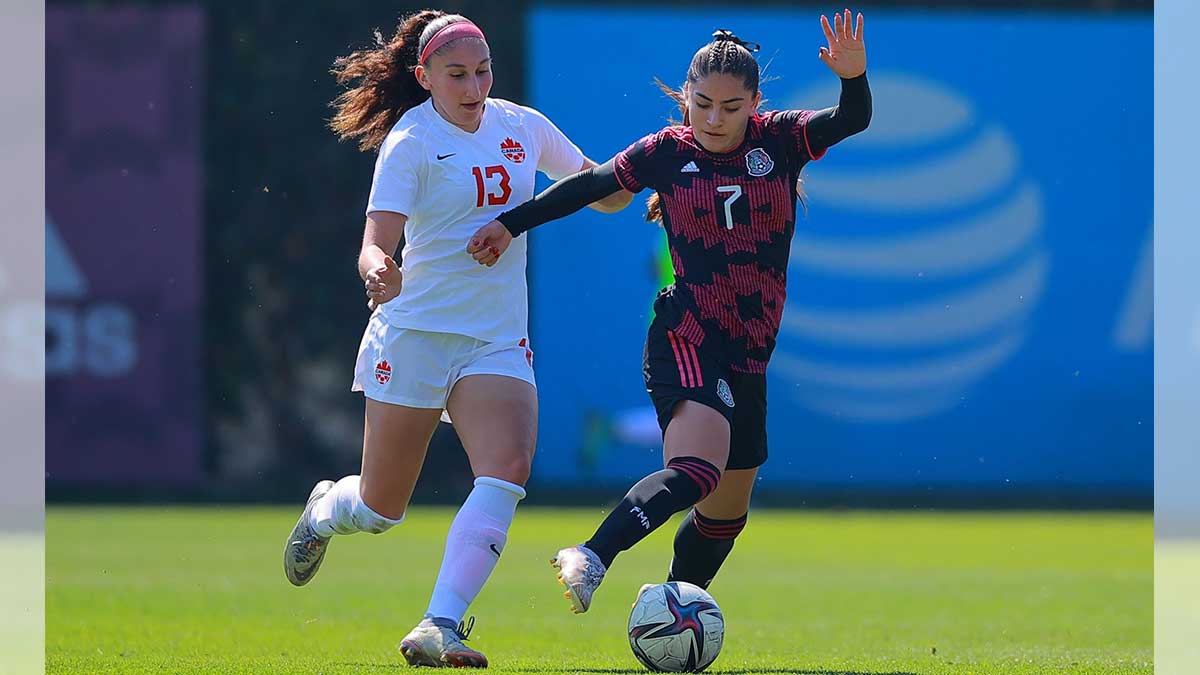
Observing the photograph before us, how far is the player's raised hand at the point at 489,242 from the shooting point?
547cm

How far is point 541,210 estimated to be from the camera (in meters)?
5.49

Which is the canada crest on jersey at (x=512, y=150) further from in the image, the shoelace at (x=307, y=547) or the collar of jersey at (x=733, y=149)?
the shoelace at (x=307, y=547)

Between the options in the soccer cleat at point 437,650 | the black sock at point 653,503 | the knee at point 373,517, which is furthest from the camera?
the knee at point 373,517

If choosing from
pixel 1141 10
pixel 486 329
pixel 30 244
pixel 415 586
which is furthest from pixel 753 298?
pixel 1141 10

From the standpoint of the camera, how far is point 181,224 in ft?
50.4

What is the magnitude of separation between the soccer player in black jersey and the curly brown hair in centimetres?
73

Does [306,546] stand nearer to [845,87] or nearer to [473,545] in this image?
[473,545]

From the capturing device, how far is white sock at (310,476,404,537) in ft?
19.1

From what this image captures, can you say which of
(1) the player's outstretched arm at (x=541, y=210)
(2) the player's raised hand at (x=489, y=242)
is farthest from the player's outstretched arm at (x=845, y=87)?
(2) the player's raised hand at (x=489, y=242)

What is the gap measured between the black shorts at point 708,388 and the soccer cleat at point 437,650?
89cm

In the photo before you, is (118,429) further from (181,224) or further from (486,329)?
(486,329)

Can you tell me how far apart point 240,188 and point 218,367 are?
5.36 ft

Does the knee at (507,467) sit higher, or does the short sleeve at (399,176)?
the short sleeve at (399,176)

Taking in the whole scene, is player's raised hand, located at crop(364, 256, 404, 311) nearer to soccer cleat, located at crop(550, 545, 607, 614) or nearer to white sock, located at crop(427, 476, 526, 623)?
white sock, located at crop(427, 476, 526, 623)
